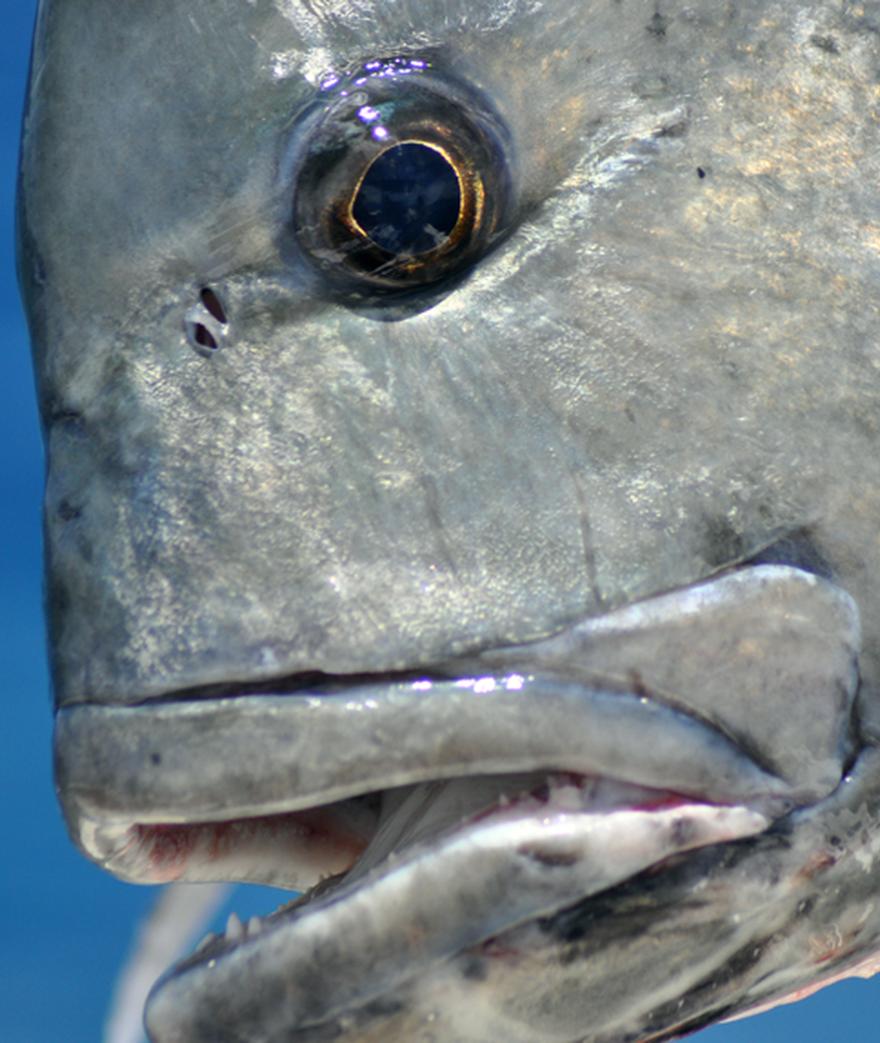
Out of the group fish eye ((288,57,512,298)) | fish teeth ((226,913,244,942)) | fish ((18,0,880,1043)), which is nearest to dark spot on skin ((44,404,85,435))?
fish ((18,0,880,1043))

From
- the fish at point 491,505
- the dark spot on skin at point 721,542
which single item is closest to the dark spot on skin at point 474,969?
the fish at point 491,505

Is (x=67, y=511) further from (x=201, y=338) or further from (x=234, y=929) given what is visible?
(x=234, y=929)

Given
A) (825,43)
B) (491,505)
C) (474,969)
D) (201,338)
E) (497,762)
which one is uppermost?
(825,43)

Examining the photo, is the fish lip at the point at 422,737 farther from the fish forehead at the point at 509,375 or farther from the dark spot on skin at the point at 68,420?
the dark spot on skin at the point at 68,420

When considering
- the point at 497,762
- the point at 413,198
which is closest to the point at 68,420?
Result: the point at 413,198

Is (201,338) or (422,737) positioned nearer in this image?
(422,737)

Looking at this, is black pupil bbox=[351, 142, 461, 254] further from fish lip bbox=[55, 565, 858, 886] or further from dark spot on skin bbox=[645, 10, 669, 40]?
fish lip bbox=[55, 565, 858, 886]
